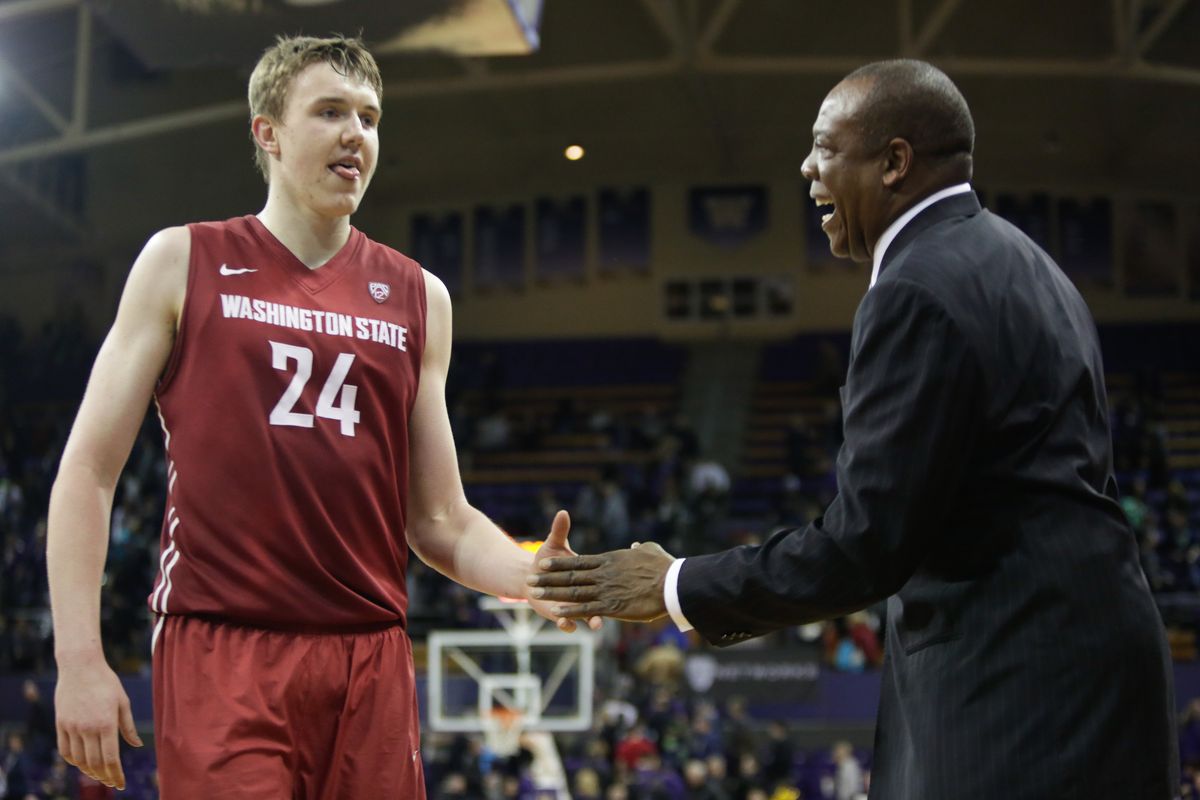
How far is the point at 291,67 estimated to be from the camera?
12.1 ft

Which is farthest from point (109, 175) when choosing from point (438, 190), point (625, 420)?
point (625, 420)

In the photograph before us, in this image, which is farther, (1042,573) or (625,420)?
(625,420)

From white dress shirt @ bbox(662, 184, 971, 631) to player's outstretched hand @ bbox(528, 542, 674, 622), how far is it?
4 centimetres

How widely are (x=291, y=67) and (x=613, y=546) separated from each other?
52.6 ft

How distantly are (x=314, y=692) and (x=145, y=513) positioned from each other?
1872 centimetres

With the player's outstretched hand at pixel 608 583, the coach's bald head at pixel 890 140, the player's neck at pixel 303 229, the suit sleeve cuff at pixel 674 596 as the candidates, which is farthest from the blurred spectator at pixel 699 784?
the coach's bald head at pixel 890 140

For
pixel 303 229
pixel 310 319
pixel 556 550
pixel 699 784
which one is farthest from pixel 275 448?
pixel 699 784

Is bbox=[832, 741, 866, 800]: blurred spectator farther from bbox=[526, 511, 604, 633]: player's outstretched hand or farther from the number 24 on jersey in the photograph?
the number 24 on jersey

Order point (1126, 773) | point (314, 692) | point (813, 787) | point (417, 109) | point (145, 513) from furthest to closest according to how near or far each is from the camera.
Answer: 1. point (417, 109)
2. point (145, 513)
3. point (813, 787)
4. point (314, 692)
5. point (1126, 773)

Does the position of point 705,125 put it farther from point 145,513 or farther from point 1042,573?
point 1042,573

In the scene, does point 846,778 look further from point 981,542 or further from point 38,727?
point 981,542

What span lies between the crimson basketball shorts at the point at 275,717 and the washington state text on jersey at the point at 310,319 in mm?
698

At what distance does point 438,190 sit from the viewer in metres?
27.1

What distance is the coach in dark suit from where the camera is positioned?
3.11m
